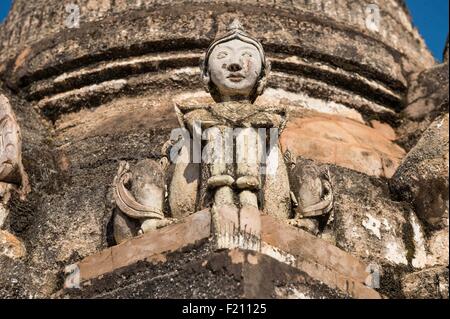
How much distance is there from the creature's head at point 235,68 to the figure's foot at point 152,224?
1055 mm

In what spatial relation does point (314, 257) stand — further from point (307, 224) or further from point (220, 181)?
point (220, 181)

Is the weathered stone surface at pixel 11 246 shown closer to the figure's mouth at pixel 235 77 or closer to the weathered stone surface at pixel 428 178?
the figure's mouth at pixel 235 77

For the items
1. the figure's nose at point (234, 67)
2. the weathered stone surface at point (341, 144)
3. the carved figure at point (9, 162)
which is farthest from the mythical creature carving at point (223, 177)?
the weathered stone surface at point (341, 144)

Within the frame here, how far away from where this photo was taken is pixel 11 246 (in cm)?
722

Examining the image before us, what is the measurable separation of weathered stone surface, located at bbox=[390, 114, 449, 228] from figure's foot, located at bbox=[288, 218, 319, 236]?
166 centimetres

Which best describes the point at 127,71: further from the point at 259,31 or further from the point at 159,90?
the point at 259,31

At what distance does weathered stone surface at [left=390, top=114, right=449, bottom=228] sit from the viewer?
26.2 feet

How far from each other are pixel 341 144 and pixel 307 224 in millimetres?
2565

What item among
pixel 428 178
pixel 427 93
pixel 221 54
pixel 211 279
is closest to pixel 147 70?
pixel 427 93

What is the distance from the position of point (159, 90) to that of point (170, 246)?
144 inches

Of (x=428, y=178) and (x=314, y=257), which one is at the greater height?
(x=428, y=178)

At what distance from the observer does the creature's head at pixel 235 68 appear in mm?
7043
